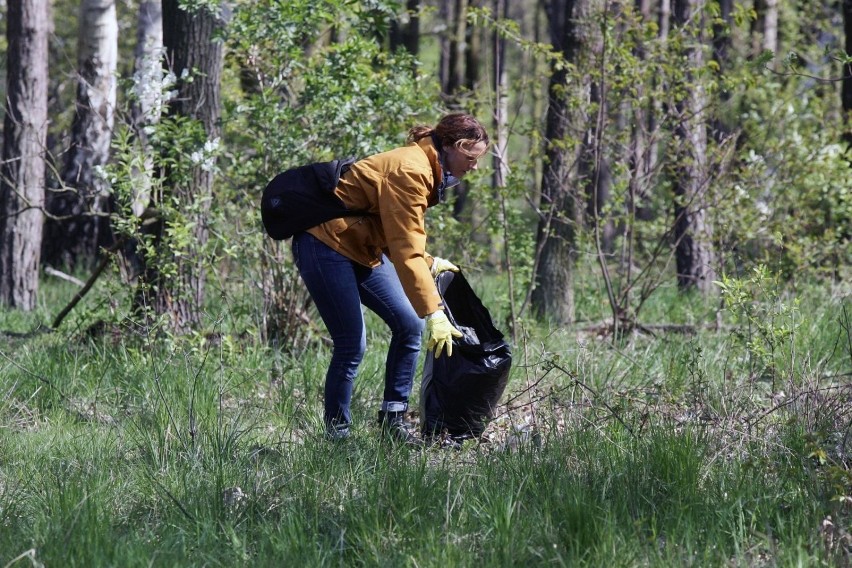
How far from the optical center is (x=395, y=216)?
4.34 m

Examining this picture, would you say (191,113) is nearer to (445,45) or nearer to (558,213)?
(558,213)

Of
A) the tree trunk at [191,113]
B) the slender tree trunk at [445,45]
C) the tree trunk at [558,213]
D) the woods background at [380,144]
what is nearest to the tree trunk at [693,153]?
the woods background at [380,144]

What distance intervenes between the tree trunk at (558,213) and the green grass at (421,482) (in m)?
2.02

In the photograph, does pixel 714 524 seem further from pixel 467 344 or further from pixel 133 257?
pixel 133 257

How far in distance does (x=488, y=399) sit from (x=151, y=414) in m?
1.72

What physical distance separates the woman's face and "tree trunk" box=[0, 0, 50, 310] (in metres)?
5.41

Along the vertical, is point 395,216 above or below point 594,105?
below

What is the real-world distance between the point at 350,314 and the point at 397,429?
1.96ft

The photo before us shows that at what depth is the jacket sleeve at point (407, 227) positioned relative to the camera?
4.34 m

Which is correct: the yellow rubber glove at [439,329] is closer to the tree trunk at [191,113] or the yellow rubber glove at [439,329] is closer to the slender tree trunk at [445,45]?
the tree trunk at [191,113]

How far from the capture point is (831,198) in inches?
342

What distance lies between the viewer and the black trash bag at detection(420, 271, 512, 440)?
4766 mm

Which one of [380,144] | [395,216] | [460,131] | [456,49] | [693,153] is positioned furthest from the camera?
[456,49]

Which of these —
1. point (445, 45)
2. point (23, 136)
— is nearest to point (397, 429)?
point (23, 136)
